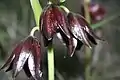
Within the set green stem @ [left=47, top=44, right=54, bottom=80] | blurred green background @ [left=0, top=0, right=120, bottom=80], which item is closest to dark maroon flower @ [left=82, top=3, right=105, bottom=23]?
blurred green background @ [left=0, top=0, right=120, bottom=80]

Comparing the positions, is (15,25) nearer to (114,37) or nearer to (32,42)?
(114,37)

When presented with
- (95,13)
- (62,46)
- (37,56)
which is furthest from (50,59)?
(62,46)

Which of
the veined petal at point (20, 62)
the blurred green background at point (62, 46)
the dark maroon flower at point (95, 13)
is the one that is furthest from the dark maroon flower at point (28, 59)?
the dark maroon flower at point (95, 13)

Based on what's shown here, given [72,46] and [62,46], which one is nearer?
[72,46]

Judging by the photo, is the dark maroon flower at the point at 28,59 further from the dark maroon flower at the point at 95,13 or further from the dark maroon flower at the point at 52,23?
the dark maroon flower at the point at 95,13

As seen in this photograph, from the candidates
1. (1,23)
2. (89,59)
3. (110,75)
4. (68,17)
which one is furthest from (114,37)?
(68,17)

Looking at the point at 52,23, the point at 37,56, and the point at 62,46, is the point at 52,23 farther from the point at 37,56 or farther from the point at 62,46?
the point at 62,46
